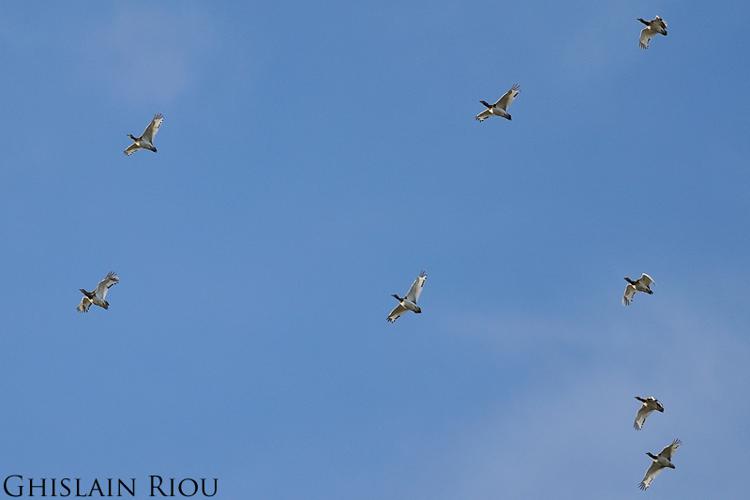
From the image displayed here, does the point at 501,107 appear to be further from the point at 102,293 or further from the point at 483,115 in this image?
the point at 102,293

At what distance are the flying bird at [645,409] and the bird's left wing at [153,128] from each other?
113 ft

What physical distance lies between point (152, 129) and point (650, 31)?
32.7m

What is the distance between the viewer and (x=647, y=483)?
262 ft

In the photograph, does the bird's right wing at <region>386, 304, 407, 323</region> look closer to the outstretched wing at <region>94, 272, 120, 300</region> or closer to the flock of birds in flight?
the flock of birds in flight

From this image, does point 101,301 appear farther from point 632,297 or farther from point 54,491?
point 632,297

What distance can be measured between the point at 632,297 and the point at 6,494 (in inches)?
1597

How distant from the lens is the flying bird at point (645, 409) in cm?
8019

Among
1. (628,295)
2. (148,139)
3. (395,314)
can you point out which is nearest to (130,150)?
(148,139)

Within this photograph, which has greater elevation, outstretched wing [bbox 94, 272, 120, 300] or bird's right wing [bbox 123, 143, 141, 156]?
bird's right wing [bbox 123, 143, 141, 156]

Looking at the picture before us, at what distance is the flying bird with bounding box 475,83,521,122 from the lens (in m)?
87.0

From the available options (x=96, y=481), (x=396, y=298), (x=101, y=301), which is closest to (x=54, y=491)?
(x=96, y=481)

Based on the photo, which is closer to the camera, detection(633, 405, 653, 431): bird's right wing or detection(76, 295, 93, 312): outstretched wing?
detection(633, 405, 653, 431): bird's right wing

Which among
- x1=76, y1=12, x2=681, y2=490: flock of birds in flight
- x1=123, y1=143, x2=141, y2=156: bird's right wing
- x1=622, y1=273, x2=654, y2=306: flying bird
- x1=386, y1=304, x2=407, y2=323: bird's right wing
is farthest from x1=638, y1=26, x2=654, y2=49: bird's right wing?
x1=123, y1=143, x2=141, y2=156: bird's right wing

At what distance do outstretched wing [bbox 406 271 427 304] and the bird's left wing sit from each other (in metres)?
19.4
